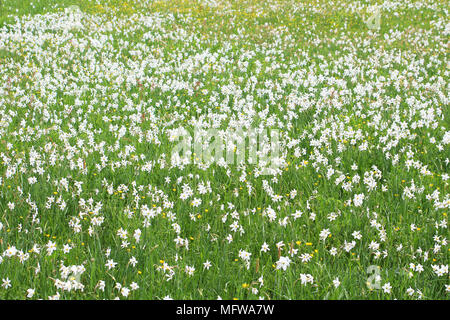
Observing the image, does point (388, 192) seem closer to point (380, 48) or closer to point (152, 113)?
point (152, 113)

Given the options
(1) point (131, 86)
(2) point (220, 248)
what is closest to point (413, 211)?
(2) point (220, 248)

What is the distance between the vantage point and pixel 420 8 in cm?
1670

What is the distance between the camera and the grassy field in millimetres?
3676

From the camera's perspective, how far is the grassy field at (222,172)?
3676mm

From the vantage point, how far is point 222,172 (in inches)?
226

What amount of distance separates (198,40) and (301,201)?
9.41m

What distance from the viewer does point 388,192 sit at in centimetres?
505

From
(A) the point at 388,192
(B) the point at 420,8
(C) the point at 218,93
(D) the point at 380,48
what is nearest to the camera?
(A) the point at 388,192

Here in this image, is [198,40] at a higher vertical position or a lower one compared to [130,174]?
higher

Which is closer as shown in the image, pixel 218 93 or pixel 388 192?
pixel 388 192
